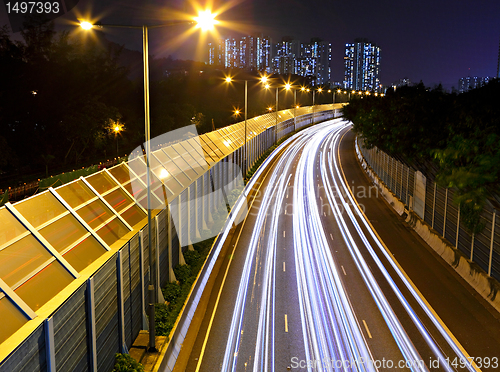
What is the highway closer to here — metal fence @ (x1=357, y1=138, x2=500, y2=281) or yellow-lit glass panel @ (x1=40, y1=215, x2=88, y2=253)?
metal fence @ (x1=357, y1=138, x2=500, y2=281)

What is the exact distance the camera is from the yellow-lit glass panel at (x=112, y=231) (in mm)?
10938

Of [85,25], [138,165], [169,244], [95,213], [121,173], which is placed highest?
[85,25]

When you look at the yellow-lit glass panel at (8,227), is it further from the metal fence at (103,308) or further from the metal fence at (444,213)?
the metal fence at (444,213)

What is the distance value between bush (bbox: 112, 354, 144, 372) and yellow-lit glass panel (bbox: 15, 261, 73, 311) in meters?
2.98

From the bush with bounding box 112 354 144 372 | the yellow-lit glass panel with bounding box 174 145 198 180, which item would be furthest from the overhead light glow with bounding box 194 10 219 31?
the yellow-lit glass panel with bounding box 174 145 198 180

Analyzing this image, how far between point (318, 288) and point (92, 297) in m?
10.6

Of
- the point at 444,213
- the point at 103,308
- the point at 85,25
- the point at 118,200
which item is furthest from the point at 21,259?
the point at 444,213

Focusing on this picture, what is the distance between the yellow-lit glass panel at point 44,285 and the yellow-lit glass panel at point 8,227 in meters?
0.84

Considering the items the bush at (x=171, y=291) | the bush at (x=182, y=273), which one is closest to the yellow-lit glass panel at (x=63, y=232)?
the bush at (x=171, y=291)

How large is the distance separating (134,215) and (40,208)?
4.13m

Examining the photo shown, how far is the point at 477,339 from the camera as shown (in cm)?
1390

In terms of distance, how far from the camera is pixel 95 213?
1133 cm

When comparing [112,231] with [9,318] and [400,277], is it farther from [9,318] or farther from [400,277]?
[400,277]

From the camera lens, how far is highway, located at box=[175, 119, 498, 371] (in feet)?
41.7
